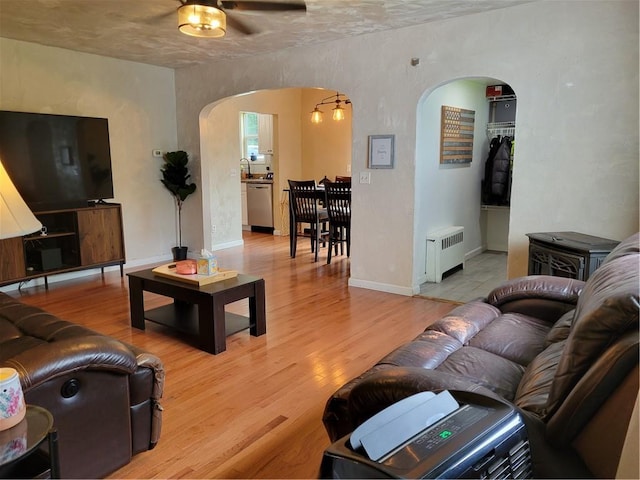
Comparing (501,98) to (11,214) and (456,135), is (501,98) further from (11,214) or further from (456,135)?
(11,214)

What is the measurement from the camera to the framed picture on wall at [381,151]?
4.57 meters

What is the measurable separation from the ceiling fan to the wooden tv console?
2.62m

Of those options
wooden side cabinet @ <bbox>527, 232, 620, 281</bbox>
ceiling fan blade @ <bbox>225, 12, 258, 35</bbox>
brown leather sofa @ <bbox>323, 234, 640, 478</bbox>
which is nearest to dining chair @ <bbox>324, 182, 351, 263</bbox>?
ceiling fan blade @ <bbox>225, 12, 258, 35</bbox>

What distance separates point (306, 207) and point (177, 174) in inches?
67.1

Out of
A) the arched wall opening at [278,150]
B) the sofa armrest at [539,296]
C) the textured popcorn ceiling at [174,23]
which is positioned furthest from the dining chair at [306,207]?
the sofa armrest at [539,296]

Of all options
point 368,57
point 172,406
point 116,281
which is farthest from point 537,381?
point 116,281

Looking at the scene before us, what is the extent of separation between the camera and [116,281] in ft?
17.2

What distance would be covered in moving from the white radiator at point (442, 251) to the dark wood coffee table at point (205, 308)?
7.16ft

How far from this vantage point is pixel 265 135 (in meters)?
9.13

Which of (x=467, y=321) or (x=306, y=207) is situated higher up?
(x=306, y=207)

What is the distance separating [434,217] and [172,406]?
356 cm

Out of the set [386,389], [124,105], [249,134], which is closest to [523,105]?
[386,389]

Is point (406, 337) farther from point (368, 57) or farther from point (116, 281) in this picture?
point (116, 281)

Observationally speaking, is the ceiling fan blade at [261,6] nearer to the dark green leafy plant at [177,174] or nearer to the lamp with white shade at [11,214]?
the lamp with white shade at [11,214]
